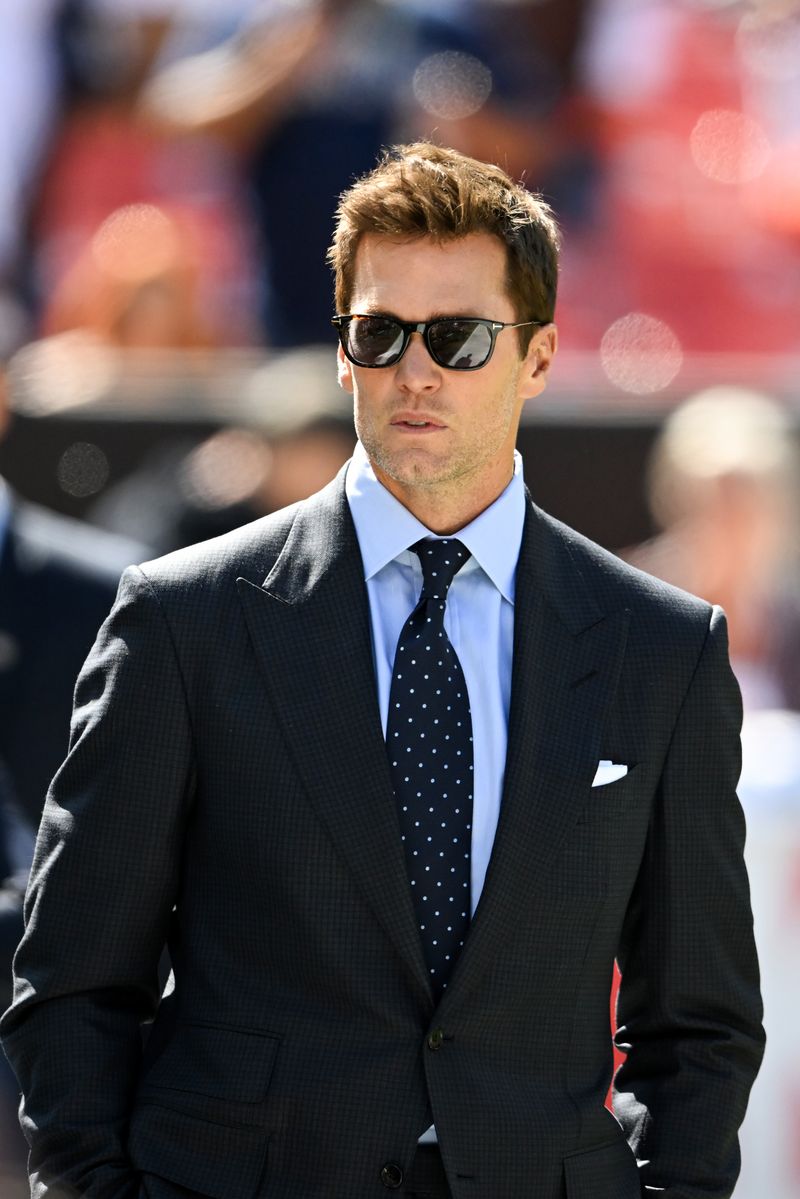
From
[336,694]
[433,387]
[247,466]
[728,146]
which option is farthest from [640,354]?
[336,694]

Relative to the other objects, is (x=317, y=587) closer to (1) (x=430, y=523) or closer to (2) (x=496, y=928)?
(1) (x=430, y=523)

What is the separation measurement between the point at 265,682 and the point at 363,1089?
1.62ft

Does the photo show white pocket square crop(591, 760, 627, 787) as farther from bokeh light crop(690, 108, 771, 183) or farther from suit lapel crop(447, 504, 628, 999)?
bokeh light crop(690, 108, 771, 183)

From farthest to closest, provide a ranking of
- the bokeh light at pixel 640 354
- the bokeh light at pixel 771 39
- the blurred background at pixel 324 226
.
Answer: the bokeh light at pixel 771 39 < the bokeh light at pixel 640 354 < the blurred background at pixel 324 226

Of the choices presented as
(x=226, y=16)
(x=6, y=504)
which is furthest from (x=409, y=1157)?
(x=226, y=16)

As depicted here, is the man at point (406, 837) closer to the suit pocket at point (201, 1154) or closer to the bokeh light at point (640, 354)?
the suit pocket at point (201, 1154)

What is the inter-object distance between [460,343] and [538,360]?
214 mm

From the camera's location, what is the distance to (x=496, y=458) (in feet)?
7.41

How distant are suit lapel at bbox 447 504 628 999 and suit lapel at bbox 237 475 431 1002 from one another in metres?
0.12

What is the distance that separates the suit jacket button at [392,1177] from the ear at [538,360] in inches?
40.0

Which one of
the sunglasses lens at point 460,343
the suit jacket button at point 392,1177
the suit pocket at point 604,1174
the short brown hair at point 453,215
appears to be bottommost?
the suit pocket at point 604,1174

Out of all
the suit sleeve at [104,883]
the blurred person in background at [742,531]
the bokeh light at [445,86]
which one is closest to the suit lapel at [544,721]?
the suit sleeve at [104,883]

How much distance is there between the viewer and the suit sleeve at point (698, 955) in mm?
2176

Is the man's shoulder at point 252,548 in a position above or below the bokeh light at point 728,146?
below
